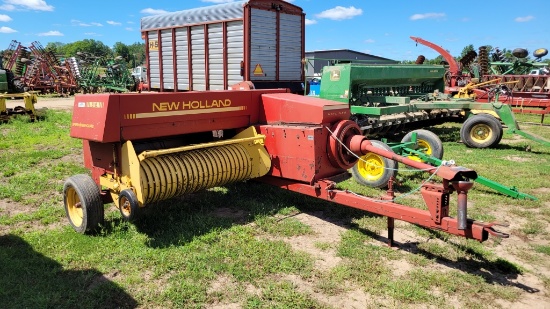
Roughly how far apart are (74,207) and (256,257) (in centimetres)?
222

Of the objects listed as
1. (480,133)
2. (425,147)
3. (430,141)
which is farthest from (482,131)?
(430,141)

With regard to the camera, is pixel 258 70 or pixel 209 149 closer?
pixel 209 149

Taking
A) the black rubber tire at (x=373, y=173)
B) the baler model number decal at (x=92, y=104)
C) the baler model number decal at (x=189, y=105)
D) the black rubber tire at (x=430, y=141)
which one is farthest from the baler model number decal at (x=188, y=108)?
the black rubber tire at (x=430, y=141)

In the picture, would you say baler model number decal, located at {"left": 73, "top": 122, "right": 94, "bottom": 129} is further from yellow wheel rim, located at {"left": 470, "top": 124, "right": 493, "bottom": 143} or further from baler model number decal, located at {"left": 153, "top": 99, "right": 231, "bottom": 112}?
yellow wheel rim, located at {"left": 470, "top": 124, "right": 493, "bottom": 143}

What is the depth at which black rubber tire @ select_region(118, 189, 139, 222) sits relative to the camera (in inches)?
153

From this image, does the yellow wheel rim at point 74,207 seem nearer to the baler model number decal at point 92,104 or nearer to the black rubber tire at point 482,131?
the baler model number decal at point 92,104

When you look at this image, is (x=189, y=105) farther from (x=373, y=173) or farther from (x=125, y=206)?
(x=373, y=173)

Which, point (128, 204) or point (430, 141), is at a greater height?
point (430, 141)

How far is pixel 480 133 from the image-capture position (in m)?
8.92

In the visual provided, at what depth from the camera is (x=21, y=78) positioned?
24531mm

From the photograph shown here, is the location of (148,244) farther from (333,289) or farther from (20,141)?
(20,141)

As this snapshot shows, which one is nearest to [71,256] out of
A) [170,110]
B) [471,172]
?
[170,110]

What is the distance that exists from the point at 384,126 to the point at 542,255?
473cm

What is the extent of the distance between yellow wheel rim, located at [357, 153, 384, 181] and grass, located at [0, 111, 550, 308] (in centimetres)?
20
